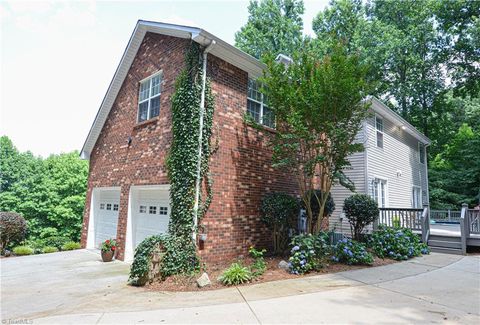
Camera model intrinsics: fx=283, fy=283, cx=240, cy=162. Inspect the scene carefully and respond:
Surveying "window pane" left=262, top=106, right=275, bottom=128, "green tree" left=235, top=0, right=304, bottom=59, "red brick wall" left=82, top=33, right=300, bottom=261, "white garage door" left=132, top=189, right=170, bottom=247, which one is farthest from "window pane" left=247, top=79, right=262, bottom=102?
"green tree" left=235, top=0, right=304, bottom=59

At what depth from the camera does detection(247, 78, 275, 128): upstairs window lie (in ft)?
31.2

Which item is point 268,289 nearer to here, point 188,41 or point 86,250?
point 188,41

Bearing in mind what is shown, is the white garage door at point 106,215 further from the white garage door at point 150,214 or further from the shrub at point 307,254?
the shrub at point 307,254

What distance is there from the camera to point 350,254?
8.02m

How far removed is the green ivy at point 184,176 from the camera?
6.89 metres

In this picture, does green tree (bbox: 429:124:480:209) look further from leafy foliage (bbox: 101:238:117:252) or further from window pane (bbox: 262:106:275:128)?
leafy foliage (bbox: 101:238:117:252)

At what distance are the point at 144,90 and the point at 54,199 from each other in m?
16.6

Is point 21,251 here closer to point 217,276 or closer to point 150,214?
point 150,214

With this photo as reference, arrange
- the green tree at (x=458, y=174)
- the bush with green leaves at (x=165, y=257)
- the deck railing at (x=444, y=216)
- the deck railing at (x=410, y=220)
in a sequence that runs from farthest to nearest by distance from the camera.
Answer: the green tree at (x=458, y=174)
the deck railing at (x=444, y=216)
the deck railing at (x=410, y=220)
the bush with green leaves at (x=165, y=257)

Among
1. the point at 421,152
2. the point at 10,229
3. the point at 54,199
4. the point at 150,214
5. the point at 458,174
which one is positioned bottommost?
the point at 10,229

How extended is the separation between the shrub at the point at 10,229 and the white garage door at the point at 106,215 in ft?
11.7

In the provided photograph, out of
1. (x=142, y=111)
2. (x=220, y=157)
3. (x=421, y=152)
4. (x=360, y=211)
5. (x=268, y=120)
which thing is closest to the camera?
(x=220, y=157)

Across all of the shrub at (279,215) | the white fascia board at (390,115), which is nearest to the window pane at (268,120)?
the shrub at (279,215)

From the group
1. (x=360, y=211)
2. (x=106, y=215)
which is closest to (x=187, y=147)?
(x=106, y=215)
